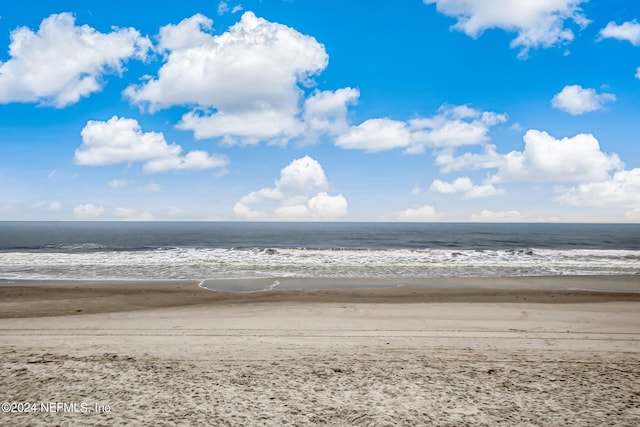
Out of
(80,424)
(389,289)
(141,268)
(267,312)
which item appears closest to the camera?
(80,424)

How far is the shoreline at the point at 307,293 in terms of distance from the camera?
1517 cm

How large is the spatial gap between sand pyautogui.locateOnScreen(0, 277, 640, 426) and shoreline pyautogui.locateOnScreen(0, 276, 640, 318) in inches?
27.6

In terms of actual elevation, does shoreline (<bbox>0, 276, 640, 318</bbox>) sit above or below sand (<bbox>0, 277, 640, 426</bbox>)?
below

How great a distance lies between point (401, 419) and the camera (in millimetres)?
5637

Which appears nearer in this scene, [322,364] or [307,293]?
[322,364]

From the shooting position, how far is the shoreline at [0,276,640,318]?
1517 cm

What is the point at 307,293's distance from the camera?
704 inches

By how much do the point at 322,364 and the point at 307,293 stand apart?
10.1 metres

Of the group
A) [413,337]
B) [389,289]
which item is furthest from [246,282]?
[413,337]

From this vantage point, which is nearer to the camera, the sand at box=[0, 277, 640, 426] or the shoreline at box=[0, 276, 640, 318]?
the sand at box=[0, 277, 640, 426]

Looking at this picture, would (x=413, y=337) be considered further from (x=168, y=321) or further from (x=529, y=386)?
(x=168, y=321)

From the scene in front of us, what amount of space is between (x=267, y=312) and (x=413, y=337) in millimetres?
5600

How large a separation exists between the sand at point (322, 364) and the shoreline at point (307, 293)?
70 cm

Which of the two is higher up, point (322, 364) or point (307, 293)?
point (322, 364)
